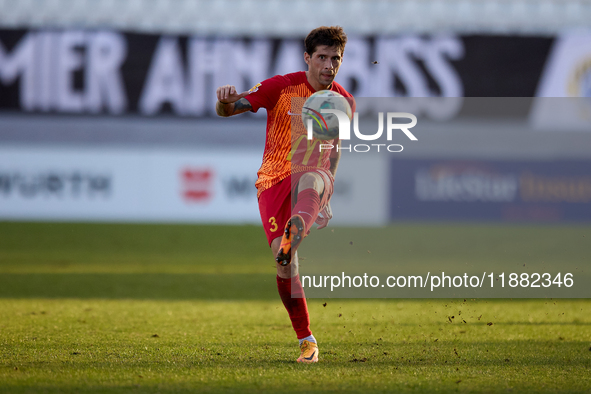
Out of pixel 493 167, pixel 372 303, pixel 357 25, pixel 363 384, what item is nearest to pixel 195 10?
pixel 357 25

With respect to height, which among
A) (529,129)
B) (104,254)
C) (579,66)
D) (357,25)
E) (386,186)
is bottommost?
(104,254)

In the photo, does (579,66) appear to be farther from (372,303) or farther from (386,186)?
(372,303)

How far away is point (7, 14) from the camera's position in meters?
14.5

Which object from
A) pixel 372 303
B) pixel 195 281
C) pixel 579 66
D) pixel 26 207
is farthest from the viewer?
pixel 579 66

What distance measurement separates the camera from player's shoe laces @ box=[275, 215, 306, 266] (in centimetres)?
359

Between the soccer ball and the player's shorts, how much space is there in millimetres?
221

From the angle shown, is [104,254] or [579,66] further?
[579,66]

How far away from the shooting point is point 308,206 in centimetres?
377

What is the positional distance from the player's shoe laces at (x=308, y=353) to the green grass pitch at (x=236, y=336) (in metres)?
0.05

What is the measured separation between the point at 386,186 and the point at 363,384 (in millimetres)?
9445

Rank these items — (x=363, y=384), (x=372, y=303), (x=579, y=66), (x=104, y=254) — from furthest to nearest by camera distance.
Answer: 1. (x=579, y=66)
2. (x=104, y=254)
3. (x=372, y=303)
4. (x=363, y=384)

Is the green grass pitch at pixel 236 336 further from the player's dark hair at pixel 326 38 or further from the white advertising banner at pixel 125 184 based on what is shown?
the white advertising banner at pixel 125 184

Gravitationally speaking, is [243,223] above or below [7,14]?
below

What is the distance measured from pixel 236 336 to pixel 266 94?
1.61 m
